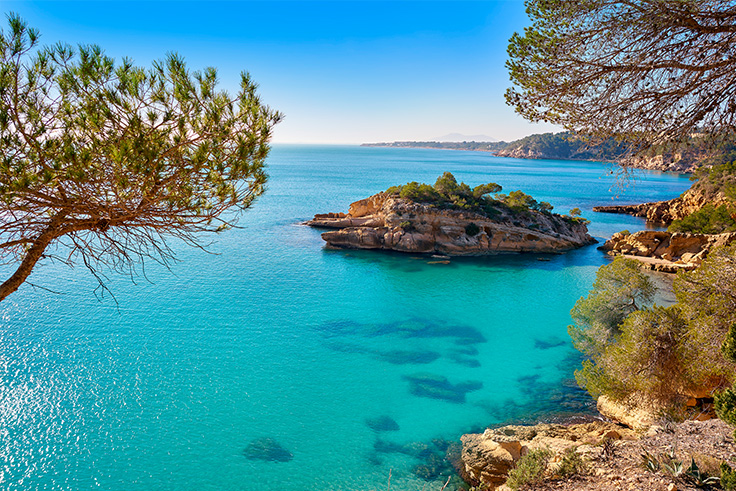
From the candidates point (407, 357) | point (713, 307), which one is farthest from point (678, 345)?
point (407, 357)

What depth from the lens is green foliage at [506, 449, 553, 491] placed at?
25.4ft

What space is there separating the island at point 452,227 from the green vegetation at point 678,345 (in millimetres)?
21073

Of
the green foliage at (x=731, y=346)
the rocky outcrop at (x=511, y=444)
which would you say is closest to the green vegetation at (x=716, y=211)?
the rocky outcrop at (x=511, y=444)

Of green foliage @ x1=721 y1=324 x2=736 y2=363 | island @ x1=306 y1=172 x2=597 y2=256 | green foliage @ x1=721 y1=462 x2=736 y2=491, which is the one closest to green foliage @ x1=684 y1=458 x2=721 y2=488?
green foliage @ x1=721 y1=462 x2=736 y2=491

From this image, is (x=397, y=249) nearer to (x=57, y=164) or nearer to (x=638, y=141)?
(x=638, y=141)

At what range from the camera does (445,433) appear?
42.7 ft

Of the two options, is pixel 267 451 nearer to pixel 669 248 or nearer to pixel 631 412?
pixel 631 412

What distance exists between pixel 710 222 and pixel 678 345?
2993cm

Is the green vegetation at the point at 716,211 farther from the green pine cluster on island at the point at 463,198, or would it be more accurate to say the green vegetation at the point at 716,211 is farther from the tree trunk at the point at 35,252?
the tree trunk at the point at 35,252

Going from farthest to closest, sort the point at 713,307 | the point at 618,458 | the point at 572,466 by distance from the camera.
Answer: the point at 713,307 < the point at 572,466 < the point at 618,458

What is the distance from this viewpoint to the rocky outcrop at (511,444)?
32.7ft

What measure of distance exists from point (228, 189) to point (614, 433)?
1054 centimetres

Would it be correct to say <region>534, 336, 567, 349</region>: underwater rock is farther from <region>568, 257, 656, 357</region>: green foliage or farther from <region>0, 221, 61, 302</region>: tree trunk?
<region>0, 221, 61, 302</region>: tree trunk

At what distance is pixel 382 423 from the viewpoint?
44.4 feet
